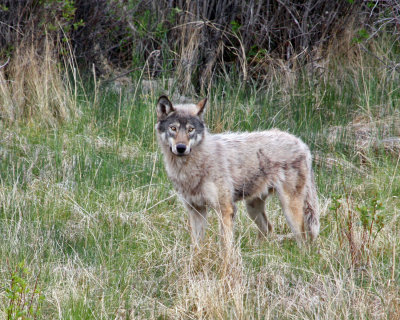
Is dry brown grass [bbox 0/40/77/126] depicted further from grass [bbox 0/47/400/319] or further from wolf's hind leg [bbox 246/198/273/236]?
wolf's hind leg [bbox 246/198/273/236]

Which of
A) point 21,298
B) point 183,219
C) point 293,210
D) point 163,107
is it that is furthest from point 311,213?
point 21,298

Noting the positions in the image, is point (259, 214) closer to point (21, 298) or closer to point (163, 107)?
point (163, 107)

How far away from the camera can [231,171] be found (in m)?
5.77

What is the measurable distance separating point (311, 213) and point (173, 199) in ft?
4.77

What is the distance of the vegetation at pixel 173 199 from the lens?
14.1 feet

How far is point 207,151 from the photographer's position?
5770 mm

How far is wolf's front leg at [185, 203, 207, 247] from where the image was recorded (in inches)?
217

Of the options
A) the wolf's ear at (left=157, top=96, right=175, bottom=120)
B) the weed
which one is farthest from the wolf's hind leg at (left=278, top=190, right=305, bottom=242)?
the weed

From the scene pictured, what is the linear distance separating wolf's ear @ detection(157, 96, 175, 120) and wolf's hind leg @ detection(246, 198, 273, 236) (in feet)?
4.00

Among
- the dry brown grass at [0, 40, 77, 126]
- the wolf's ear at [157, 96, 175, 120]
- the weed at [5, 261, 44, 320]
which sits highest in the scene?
the wolf's ear at [157, 96, 175, 120]

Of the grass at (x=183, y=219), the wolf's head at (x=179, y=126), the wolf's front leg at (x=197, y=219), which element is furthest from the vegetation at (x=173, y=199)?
the wolf's head at (x=179, y=126)

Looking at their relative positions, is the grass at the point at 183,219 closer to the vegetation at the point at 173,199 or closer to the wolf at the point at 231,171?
the vegetation at the point at 173,199

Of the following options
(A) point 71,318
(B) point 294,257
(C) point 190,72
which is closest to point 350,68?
(C) point 190,72

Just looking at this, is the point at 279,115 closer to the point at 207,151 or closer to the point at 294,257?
the point at 207,151
